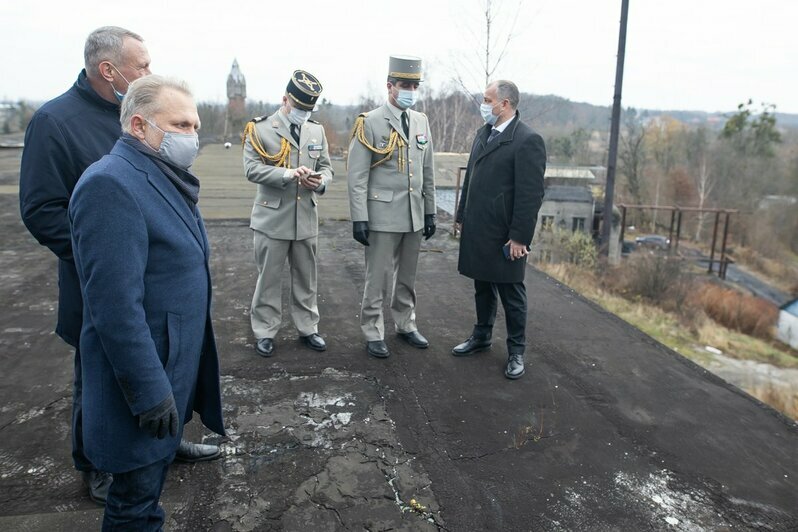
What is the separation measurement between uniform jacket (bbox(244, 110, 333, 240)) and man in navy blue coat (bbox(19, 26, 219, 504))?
4.17ft

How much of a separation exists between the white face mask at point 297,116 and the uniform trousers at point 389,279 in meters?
0.88

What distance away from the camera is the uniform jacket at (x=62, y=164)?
228cm

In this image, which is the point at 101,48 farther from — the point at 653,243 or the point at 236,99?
the point at 236,99

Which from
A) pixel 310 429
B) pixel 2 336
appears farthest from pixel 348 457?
pixel 2 336

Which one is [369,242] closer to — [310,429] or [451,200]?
[310,429]

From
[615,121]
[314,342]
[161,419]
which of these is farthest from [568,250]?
[161,419]

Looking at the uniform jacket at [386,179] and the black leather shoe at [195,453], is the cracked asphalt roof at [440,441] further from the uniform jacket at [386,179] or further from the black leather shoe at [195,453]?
the uniform jacket at [386,179]

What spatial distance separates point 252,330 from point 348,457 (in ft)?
5.59

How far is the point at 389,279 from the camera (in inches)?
164

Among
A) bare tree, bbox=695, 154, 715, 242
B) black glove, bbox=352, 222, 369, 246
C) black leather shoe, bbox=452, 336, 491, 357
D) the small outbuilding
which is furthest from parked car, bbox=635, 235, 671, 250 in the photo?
black glove, bbox=352, 222, 369, 246

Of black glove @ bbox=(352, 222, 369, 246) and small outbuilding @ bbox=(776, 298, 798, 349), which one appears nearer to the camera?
black glove @ bbox=(352, 222, 369, 246)

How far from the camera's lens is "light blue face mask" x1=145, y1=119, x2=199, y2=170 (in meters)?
1.77

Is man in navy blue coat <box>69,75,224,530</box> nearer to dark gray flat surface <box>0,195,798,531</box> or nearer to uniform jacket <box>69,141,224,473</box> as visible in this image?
uniform jacket <box>69,141,224,473</box>

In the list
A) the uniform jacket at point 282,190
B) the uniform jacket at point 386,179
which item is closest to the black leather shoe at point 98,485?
the uniform jacket at point 282,190
